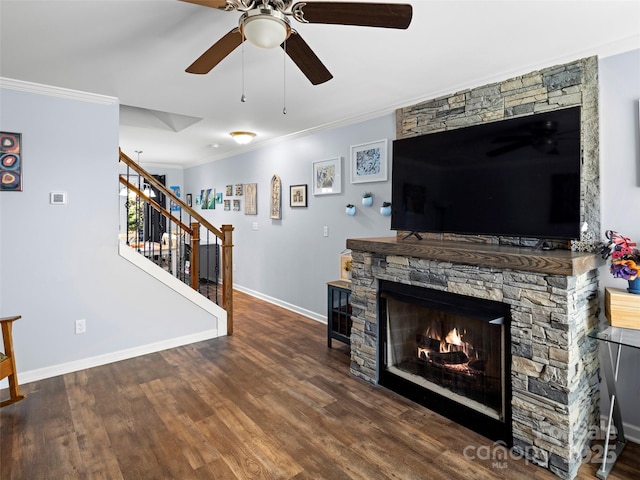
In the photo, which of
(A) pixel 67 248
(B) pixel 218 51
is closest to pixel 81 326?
(A) pixel 67 248

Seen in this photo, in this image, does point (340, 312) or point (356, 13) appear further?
point (340, 312)

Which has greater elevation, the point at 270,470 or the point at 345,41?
the point at 345,41

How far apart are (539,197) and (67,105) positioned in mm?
3714

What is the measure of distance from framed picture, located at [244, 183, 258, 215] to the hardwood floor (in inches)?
111

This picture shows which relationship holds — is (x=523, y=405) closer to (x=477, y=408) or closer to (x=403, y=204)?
(x=477, y=408)

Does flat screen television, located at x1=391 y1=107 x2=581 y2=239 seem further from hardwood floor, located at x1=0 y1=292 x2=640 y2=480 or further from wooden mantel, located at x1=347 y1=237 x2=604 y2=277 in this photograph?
hardwood floor, located at x1=0 y1=292 x2=640 y2=480

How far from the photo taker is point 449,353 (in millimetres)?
2555

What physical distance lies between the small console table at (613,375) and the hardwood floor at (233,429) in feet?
0.17

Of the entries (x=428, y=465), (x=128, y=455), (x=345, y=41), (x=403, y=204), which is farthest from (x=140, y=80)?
(x=428, y=465)

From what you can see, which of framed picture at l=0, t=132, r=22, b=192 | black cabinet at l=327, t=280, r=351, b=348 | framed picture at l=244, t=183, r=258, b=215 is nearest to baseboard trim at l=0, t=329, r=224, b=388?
black cabinet at l=327, t=280, r=351, b=348

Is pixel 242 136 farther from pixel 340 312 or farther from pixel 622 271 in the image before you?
pixel 622 271

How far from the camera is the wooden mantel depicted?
6.04 feet

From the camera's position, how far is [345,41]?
7.33ft

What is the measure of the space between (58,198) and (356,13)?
291 centimetres
